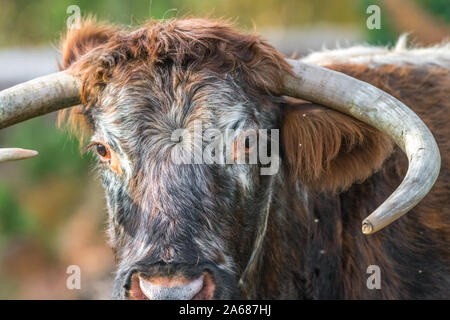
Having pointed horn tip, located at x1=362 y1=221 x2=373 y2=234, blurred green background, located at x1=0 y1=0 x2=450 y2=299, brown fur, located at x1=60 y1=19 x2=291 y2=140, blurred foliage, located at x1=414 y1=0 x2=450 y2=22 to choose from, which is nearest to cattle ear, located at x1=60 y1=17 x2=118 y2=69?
brown fur, located at x1=60 y1=19 x2=291 y2=140

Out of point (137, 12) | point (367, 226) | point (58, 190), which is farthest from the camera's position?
point (137, 12)

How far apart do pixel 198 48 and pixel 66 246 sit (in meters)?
10.4

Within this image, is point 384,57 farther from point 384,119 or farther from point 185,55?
point 185,55

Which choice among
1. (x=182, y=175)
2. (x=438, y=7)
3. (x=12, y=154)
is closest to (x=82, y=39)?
(x=12, y=154)

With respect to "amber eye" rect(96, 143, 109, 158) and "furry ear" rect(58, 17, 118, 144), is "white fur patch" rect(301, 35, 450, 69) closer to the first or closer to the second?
"furry ear" rect(58, 17, 118, 144)

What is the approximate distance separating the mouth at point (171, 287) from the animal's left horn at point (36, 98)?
1.01 m

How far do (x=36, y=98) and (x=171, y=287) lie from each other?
1.54 metres

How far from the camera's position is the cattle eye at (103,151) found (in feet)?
14.4

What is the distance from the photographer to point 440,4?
1279 cm

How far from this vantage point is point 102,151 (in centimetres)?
444

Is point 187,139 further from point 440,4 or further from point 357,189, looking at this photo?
point 440,4

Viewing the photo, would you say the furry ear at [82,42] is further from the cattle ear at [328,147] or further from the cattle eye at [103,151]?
the cattle ear at [328,147]

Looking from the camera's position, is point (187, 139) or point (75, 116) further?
point (75, 116)

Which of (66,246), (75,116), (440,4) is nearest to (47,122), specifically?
(66,246)
